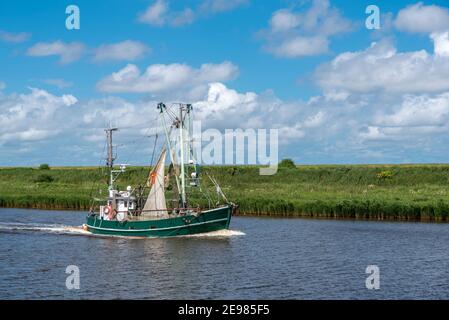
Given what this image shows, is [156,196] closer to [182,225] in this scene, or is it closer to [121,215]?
[182,225]

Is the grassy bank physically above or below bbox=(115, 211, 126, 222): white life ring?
above

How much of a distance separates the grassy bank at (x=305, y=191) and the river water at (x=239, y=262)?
4920mm

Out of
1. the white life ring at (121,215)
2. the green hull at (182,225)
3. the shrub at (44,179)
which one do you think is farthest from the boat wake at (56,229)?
the shrub at (44,179)

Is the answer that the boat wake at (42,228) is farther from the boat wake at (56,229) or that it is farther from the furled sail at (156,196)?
the furled sail at (156,196)

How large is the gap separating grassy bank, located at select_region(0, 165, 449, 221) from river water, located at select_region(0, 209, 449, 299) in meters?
4.92

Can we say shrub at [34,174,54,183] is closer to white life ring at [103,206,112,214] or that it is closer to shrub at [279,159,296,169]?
shrub at [279,159,296,169]

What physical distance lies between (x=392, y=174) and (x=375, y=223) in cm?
4465

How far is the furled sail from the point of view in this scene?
60469mm

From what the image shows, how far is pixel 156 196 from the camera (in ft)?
198

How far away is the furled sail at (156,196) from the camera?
60469 mm

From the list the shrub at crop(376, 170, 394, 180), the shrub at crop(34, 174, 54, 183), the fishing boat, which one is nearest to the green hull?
the fishing boat
